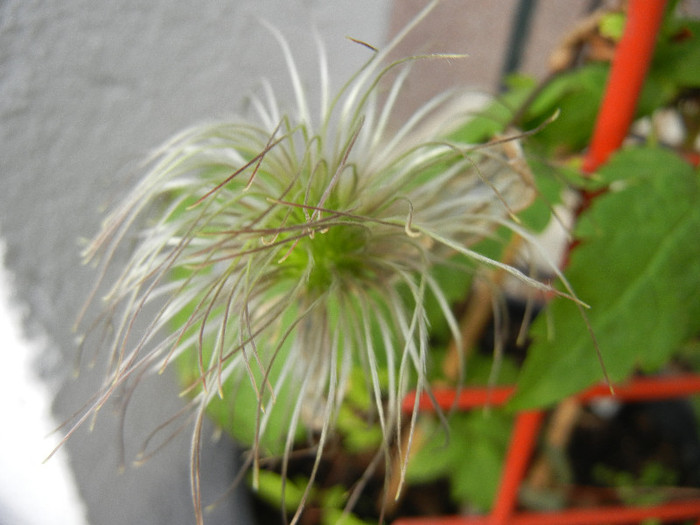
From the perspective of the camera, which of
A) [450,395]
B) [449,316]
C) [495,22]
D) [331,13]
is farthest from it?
[495,22]

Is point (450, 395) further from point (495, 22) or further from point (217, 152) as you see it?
point (495, 22)

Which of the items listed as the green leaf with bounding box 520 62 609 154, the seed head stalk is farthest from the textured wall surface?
the green leaf with bounding box 520 62 609 154

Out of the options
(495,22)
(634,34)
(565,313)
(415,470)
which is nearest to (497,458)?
(415,470)

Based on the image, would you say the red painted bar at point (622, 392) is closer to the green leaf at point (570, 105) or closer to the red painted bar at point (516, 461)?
the red painted bar at point (516, 461)

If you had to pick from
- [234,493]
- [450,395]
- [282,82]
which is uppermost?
[282,82]

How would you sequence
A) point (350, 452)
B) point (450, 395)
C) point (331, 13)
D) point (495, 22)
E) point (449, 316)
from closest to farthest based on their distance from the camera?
point (449, 316)
point (450, 395)
point (331, 13)
point (350, 452)
point (495, 22)

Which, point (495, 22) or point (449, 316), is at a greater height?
point (495, 22)
